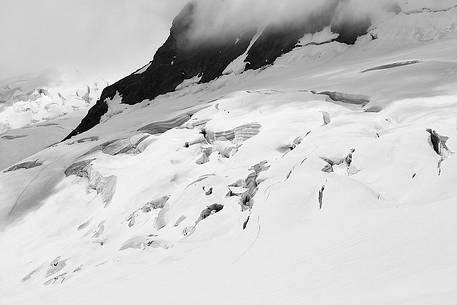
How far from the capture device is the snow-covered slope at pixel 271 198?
1090 centimetres

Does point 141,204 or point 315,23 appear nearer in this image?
point 141,204

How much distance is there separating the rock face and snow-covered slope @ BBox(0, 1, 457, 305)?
1203cm

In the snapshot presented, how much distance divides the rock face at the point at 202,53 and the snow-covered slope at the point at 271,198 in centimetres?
1203

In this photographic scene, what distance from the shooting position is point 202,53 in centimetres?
8169

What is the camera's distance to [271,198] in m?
18.3

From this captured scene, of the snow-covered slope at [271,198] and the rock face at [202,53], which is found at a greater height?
the rock face at [202,53]

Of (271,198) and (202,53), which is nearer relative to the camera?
(271,198)

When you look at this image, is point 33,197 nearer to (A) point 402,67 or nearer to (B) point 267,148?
(B) point 267,148

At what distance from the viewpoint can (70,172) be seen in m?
42.2

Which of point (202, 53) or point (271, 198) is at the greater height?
point (202, 53)

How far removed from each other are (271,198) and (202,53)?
66134 millimetres

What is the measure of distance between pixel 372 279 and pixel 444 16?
2003 inches

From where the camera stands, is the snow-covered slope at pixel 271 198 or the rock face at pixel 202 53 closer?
the snow-covered slope at pixel 271 198

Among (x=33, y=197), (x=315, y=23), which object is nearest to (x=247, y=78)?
(x=315, y=23)
